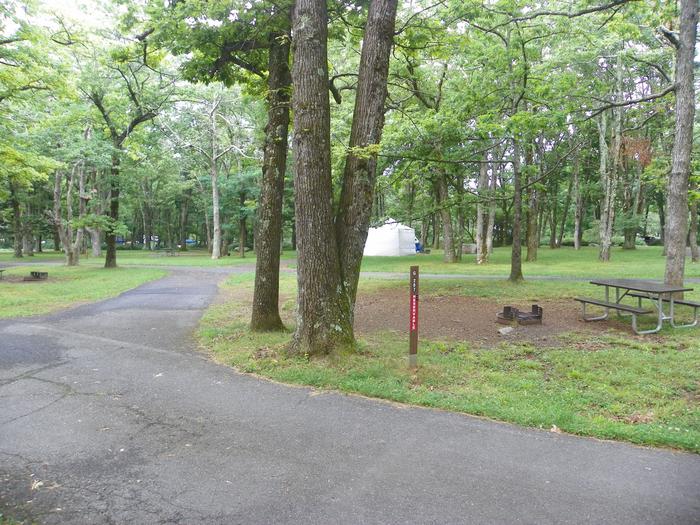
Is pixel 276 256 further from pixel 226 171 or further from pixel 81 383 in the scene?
pixel 226 171

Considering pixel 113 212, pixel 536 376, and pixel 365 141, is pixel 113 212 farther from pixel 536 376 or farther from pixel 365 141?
pixel 536 376

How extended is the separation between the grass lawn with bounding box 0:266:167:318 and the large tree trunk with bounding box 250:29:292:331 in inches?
223

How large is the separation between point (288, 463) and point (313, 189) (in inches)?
140

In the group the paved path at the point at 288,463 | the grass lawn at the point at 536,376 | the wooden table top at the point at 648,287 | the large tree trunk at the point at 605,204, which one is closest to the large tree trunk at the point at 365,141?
the grass lawn at the point at 536,376

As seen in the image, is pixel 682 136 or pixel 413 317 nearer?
pixel 413 317

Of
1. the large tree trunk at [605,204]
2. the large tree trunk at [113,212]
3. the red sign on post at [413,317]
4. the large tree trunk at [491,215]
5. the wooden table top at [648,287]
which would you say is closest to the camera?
the red sign on post at [413,317]

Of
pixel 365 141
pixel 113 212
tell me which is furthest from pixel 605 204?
pixel 113 212

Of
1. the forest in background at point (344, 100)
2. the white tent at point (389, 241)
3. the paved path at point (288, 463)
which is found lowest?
the paved path at point (288, 463)

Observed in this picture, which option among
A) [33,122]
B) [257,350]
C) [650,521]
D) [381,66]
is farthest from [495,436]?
[33,122]

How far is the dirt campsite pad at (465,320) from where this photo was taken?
779 cm

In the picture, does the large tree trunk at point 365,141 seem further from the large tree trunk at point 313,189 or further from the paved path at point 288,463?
the paved path at point 288,463

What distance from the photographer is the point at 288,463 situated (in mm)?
3316

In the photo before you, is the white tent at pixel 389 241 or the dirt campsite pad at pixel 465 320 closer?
the dirt campsite pad at pixel 465 320

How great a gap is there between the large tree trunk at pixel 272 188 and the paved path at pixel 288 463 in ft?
8.80
